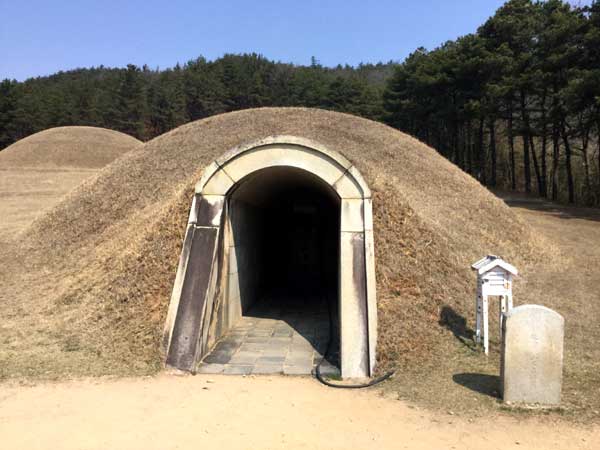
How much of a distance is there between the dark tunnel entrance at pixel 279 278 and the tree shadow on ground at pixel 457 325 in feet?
5.61

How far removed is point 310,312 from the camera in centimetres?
938

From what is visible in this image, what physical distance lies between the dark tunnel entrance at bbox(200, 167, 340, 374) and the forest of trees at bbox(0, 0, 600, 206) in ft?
38.4

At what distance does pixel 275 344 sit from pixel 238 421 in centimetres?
249

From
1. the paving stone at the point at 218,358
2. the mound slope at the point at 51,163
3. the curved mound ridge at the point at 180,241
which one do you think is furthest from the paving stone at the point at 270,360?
the mound slope at the point at 51,163

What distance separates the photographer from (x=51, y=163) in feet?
104

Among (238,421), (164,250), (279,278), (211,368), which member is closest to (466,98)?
(279,278)

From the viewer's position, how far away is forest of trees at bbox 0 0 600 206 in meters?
21.1

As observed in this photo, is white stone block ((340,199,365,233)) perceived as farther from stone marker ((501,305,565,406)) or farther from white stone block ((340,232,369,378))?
stone marker ((501,305,565,406))

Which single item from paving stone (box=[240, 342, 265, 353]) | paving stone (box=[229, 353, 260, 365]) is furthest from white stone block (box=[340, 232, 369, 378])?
paving stone (box=[240, 342, 265, 353])

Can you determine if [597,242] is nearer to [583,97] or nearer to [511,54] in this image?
[583,97]

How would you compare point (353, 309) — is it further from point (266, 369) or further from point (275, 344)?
point (275, 344)

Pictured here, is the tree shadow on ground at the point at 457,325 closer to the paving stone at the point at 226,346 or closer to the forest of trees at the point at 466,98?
the paving stone at the point at 226,346

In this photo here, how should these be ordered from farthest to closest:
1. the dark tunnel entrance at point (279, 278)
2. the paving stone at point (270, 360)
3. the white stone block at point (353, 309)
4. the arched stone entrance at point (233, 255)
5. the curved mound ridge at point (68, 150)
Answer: the curved mound ridge at point (68, 150), the dark tunnel entrance at point (279, 278), the paving stone at point (270, 360), the arched stone entrance at point (233, 255), the white stone block at point (353, 309)

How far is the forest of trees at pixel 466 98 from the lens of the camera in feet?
69.2
